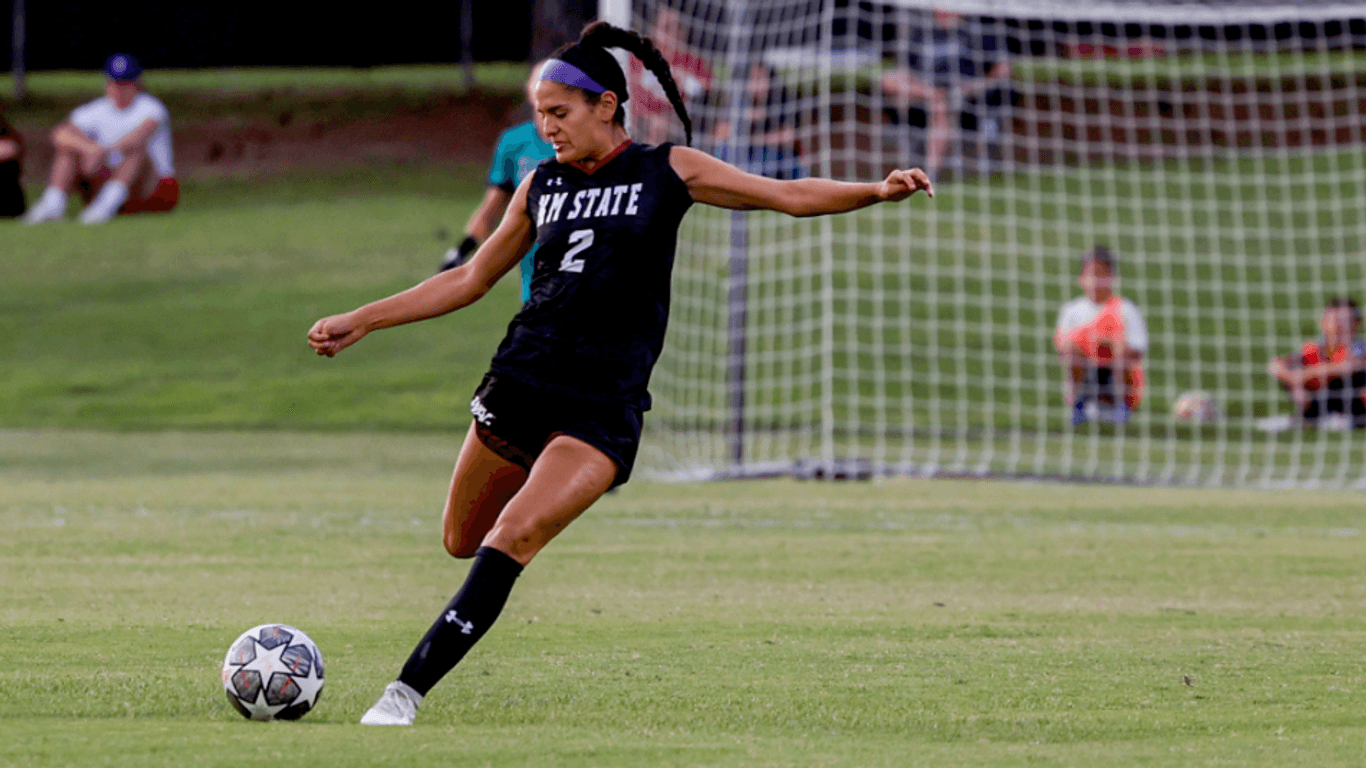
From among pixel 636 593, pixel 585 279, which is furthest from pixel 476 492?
pixel 636 593

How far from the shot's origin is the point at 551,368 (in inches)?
222

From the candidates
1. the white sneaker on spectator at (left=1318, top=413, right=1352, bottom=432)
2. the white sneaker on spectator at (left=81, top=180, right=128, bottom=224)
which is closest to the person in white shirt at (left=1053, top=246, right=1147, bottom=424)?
the white sneaker on spectator at (left=1318, top=413, right=1352, bottom=432)

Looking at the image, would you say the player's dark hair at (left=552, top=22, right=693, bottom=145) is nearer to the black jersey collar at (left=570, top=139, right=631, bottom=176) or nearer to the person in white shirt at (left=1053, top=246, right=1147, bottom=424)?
the black jersey collar at (left=570, top=139, right=631, bottom=176)

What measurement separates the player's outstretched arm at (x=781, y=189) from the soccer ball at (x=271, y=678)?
175cm

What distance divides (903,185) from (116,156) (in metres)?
24.2

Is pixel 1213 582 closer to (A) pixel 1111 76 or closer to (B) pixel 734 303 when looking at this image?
(B) pixel 734 303

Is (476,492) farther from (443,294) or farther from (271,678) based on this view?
(271,678)

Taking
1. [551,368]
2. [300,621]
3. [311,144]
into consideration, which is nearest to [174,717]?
[551,368]

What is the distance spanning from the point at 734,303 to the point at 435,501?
3.42 metres

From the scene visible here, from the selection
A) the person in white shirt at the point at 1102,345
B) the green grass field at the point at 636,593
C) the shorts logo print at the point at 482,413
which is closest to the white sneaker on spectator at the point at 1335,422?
the green grass field at the point at 636,593

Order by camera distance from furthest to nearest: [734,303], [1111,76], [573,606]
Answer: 1. [1111,76]
2. [734,303]
3. [573,606]

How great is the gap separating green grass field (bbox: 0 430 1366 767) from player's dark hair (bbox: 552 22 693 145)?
5.93ft

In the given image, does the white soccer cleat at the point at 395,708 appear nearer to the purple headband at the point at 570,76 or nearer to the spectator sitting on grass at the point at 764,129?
the purple headband at the point at 570,76

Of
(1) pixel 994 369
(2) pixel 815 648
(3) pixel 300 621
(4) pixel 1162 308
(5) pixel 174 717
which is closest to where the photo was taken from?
(5) pixel 174 717
